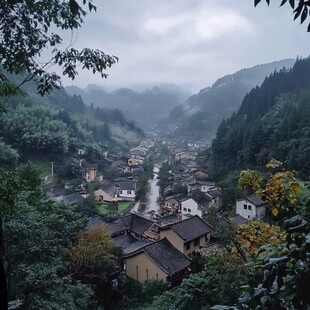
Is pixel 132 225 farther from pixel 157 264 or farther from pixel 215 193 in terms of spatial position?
pixel 215 193

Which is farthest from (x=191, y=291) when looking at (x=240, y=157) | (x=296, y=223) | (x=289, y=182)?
(x=240, y=157)

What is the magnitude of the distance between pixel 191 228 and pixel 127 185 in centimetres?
1976

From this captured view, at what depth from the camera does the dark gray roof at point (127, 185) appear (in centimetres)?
3862

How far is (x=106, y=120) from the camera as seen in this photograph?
9400cm

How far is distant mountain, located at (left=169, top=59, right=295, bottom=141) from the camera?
10119cm

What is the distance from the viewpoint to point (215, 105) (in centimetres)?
10900

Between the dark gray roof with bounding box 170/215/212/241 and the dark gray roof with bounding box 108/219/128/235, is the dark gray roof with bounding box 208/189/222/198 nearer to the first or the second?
the dark gray roof with bounding box 170/215/212/241

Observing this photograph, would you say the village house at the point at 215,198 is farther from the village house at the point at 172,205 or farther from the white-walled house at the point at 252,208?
the white-walled house at the point at 252,208

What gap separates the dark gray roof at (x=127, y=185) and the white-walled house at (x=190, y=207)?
10556 mm

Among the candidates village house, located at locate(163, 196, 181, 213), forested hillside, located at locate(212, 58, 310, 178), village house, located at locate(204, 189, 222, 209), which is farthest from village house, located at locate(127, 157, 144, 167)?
village house, located at locate(204, 189, 222, 209)

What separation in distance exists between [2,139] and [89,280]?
31.4 metres

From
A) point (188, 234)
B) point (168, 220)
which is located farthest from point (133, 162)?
point (188, 234)

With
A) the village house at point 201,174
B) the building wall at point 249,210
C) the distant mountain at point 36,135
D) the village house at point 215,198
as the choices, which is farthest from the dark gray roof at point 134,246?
the village house at point 201,174

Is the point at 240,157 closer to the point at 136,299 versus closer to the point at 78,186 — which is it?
the point at 78,186
